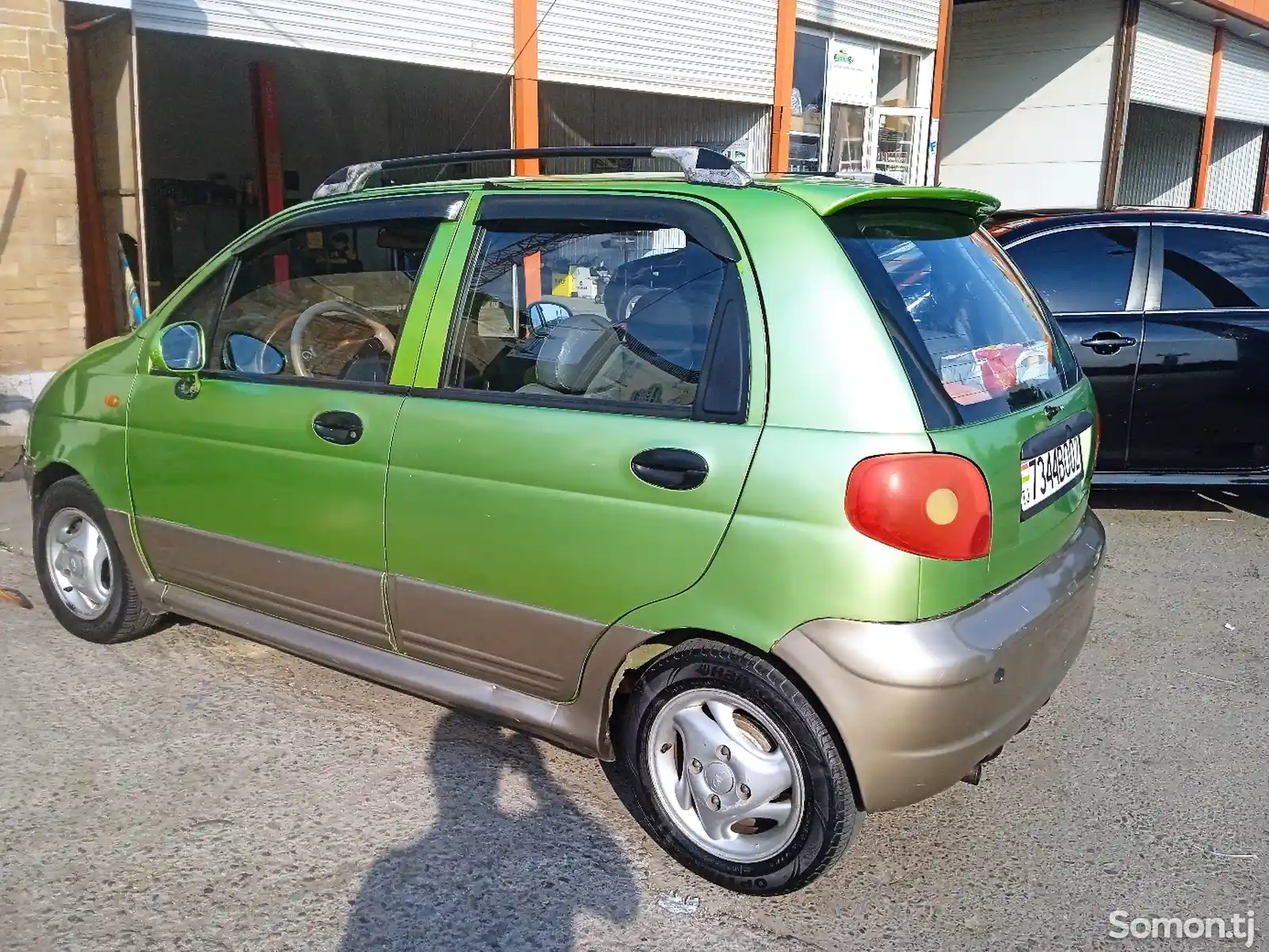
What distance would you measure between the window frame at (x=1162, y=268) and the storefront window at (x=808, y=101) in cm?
917

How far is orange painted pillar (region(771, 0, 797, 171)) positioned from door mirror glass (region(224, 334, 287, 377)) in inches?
423

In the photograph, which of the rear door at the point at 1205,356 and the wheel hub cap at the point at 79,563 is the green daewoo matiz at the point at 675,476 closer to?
the wheel hub cap at the point at 79,563

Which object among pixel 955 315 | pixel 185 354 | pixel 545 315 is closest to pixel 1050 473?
pixel 955 315

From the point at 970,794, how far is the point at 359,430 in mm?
2129

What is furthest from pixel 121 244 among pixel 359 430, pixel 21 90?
pixel 359 430

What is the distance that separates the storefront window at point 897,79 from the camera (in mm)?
15828

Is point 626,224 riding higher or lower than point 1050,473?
higher

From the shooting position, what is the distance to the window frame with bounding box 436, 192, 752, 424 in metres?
2.55

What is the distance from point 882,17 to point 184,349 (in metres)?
14.0

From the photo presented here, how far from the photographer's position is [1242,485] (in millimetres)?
5531

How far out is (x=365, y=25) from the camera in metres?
9.61

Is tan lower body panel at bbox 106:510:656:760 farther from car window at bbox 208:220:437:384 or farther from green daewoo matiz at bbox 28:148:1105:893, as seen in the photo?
car window at bbox 208:220:437:384

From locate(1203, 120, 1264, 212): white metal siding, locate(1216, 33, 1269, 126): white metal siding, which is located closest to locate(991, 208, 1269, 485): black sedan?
locate(1216, 33, 1269, 126): white metal siding

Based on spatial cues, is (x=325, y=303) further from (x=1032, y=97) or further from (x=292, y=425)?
(x=1032, y=97)
